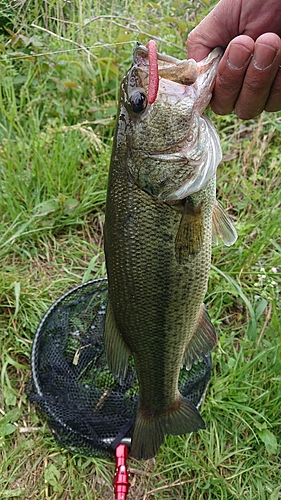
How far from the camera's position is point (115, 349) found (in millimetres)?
1888

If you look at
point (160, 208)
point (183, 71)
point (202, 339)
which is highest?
point (183, 71)

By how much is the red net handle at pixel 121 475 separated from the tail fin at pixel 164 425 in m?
0.18

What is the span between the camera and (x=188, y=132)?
1.57 metres

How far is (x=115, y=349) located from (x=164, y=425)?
48 cm

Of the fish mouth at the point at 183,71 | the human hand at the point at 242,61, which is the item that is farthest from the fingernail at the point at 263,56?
the fish mouth at the point at 183,71

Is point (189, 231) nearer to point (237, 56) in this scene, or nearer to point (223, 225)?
point (223, 225)

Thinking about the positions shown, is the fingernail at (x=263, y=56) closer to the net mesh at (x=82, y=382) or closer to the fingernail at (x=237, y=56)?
the fingernail at (x=237, y=56)

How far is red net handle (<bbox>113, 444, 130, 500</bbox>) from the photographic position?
2.14 meters

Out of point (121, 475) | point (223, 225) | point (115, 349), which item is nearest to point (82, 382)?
point (121, 475)

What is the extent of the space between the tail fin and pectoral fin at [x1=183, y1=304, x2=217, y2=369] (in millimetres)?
249

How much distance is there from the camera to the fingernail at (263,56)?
1.49m

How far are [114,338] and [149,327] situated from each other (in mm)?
160

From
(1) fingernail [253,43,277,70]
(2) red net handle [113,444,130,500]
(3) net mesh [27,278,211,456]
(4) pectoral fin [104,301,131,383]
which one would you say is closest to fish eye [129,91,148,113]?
(1) fingernail [253,43,277,70]

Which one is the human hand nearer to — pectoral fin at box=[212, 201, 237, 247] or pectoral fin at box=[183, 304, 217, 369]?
pectoral fin at box=[212, 201, 237, 247]
